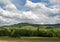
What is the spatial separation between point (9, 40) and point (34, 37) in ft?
3.99

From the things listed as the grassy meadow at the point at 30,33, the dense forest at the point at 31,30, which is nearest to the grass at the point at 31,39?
the grassy meadow at the point at 30,33

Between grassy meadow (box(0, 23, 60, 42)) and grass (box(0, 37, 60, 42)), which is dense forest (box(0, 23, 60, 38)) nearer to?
grassy meadow (box(0, 23, 60, 42))

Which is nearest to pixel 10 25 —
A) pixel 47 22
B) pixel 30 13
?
pixel 30 13

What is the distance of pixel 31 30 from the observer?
9.29 metres

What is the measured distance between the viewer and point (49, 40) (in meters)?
9.19

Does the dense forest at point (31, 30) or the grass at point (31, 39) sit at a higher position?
the dense forest at point (31, 30)

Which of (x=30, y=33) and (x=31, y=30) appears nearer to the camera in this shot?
(x=30, y=33)

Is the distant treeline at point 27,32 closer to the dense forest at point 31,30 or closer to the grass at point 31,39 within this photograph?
the dense forest at point 31,30

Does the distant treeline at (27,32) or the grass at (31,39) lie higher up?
the distant treeline at (27,32)

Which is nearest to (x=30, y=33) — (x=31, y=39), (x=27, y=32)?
(x=27, y=32)

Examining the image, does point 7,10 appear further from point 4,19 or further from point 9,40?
point 9,40

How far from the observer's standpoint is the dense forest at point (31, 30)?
908 centimetres

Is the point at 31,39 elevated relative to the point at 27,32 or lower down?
lower down

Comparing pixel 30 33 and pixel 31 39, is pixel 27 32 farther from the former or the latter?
pixel 31 39
